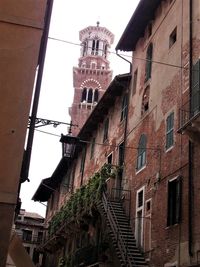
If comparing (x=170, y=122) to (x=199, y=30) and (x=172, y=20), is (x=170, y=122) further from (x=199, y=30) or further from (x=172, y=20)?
(x=172, y=20)

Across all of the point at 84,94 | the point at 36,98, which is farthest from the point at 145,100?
the point at 84,94

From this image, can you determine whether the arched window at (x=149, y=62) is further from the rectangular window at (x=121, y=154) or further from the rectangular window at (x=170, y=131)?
the rectangular window at (x=170, y=131)

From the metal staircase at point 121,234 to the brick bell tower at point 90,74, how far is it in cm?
4158

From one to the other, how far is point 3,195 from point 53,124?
20.0ft

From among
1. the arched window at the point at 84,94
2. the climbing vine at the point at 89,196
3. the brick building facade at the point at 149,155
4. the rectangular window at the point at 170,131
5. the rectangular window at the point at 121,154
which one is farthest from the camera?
the arched window at the point at 84,94

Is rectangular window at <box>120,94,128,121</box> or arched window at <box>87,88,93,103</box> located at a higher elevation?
arched window at <box>87,88,93,103</box>

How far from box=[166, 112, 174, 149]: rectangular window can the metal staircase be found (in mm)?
4259

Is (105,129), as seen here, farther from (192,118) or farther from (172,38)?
(192,118)

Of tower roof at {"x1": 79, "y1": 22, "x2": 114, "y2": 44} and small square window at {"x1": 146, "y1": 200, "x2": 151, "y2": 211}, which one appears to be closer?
small square window at {"x1": 146, "y1": 200, "x2": 151, "y2": 211}

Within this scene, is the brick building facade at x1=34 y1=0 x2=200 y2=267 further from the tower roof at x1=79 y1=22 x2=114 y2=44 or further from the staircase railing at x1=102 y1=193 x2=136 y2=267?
the tower roof at x1=79 y1=22 x2=114 y2=44

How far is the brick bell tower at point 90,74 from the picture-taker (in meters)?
→ 68.8

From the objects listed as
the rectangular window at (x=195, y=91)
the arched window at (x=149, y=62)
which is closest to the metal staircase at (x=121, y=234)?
the arched window at (x=149, y=62)

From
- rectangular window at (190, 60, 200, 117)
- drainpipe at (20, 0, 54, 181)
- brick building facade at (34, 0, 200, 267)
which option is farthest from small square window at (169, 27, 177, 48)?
drainpipe at (20, 0, 54, 181)

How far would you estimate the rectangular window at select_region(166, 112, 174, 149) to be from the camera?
17.9 meters
